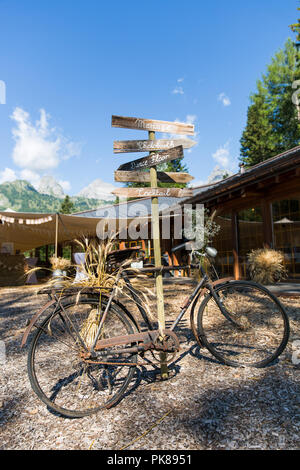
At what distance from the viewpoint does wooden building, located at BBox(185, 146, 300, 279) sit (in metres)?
6.14

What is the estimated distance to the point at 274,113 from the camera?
1110 inches

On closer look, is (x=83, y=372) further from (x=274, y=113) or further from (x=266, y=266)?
(x=274, y=113)

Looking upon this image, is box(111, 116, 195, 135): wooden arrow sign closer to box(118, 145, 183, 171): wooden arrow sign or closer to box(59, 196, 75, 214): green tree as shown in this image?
box(118, 145, 183, 171): wooden arrow sign

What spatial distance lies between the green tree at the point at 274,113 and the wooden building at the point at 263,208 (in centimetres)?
2279

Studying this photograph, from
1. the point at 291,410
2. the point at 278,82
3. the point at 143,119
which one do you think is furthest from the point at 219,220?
the point at 278,82

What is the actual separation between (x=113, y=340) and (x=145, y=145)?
5.39 feet

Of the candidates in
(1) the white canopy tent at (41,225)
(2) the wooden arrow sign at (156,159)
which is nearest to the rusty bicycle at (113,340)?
(2) the wooden arrow sign at (156,159)

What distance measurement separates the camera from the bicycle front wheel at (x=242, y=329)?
2.24 m

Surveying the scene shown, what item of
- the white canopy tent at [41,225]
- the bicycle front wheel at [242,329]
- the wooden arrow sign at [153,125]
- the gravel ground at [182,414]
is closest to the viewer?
the gravel ground at [182,414]

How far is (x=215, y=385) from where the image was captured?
6.55ft

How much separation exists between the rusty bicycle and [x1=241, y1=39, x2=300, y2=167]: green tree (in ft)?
95.0

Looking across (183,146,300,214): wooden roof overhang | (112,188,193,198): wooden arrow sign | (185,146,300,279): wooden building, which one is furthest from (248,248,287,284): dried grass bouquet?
(112,188,193,198): wooden arrow sign

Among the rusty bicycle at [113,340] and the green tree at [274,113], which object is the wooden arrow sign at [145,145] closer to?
the rusty bicycle at [113,340]
